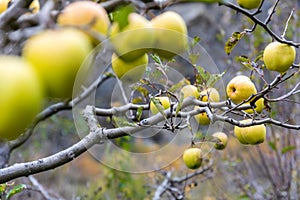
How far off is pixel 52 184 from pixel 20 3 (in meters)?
3.48

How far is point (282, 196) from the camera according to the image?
2.38 m

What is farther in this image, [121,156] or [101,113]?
[121,156]

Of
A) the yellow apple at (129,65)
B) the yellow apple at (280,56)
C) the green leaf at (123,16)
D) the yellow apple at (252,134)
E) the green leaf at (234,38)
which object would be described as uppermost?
the green leaf at (123,16)

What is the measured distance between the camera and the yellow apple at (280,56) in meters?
0.87

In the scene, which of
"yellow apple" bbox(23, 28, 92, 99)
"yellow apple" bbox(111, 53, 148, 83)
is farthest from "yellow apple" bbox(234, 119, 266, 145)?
"yellow apple" bbox(23, 28, 92, 99)

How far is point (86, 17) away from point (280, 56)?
1.91 feet

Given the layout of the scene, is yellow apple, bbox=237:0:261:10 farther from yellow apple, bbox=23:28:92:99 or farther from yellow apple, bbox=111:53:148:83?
yellow apple, bbox=23:28:92:99

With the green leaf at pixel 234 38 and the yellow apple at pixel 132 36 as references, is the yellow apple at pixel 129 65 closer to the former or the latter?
the yellow apple at pixel 132 36

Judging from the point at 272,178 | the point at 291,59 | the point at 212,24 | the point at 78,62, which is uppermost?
the point at 78,62

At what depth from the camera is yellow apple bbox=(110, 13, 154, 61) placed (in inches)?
16.8

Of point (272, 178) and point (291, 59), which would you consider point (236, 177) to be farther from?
point (291, 59)

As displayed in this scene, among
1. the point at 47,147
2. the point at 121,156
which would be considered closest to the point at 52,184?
the point at 47,147

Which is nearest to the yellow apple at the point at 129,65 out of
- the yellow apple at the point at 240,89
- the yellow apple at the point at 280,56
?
the yellow apple at the point at 280,56

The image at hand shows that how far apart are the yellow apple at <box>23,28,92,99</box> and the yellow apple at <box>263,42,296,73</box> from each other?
612 millimetres
